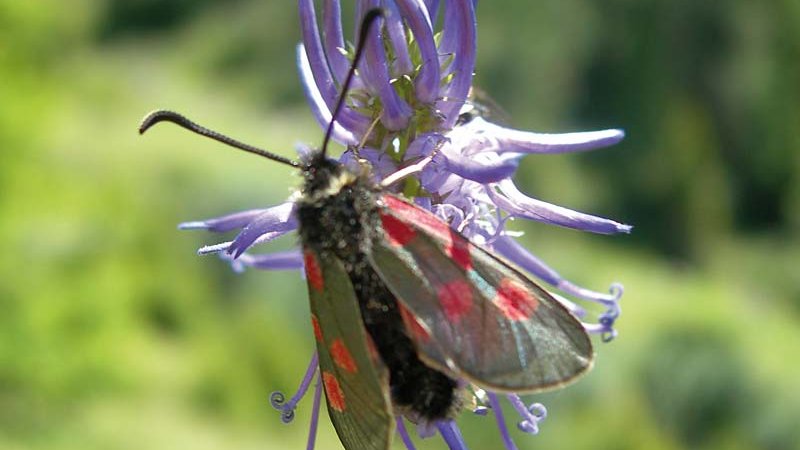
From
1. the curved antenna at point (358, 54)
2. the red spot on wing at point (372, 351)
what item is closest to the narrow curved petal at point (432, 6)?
the curved antenna at point (358, 54)

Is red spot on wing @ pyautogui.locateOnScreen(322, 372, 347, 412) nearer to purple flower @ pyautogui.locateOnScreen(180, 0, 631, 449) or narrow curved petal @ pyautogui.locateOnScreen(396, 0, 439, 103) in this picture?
purple flower @ pyautogui.locateOnScreen(180, 0, 631, 449)

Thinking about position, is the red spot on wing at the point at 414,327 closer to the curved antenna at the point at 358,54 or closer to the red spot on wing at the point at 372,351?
the red spot on wing at the point at 372,351

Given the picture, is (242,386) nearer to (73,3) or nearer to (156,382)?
(156,382)

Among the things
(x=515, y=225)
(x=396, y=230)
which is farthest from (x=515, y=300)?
(x=515, y=225)

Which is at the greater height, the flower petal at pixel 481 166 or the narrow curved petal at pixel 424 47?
the narrow curved petal at pixel 424 47

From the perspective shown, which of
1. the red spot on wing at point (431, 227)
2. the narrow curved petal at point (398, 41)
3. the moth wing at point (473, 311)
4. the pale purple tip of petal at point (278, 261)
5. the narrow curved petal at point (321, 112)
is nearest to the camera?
the moth wing at point (473, 311)

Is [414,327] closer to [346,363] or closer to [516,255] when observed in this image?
[346,363]

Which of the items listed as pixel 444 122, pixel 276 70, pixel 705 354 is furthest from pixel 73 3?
pixel 444 122
